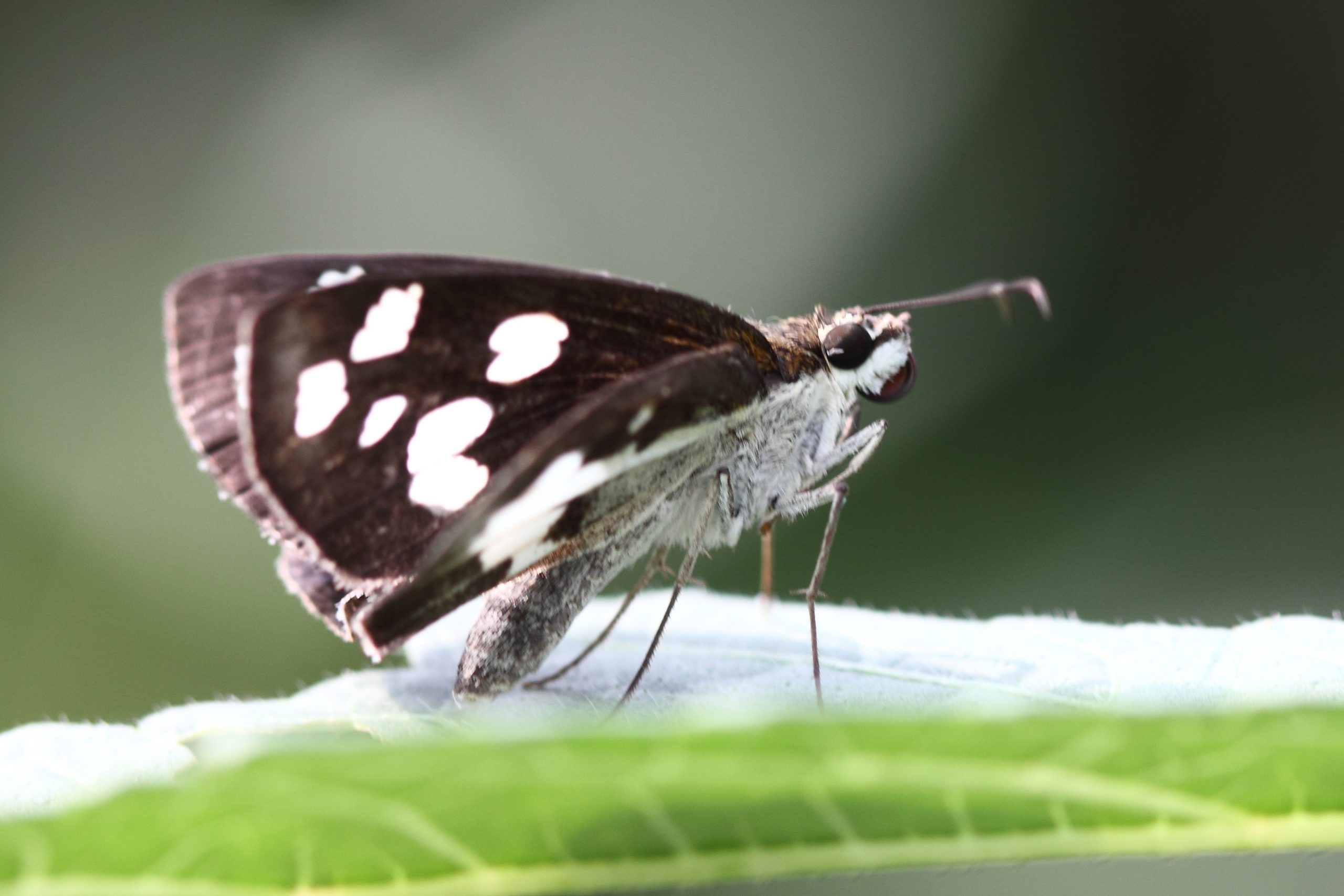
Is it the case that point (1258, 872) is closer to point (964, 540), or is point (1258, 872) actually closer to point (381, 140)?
point (964, 540)

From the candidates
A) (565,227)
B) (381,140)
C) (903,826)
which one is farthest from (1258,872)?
(381,140)

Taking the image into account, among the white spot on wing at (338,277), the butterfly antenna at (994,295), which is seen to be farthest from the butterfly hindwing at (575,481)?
the butterfly antenna at (994,295)

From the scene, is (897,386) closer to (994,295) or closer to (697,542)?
(994,295)

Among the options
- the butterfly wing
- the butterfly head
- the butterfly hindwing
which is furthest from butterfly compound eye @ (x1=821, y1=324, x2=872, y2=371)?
the butterfly wing

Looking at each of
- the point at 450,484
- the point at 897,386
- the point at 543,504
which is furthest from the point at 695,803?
the point at 897,386

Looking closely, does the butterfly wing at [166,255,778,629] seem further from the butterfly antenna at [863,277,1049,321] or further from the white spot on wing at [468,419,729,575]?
the butterfly antenna at [863,277,1049,321]

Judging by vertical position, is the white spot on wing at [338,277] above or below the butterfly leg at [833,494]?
above

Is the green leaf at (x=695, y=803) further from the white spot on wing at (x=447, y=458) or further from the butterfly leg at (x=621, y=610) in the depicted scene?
the butterfly leg at (x=621, y=610)
